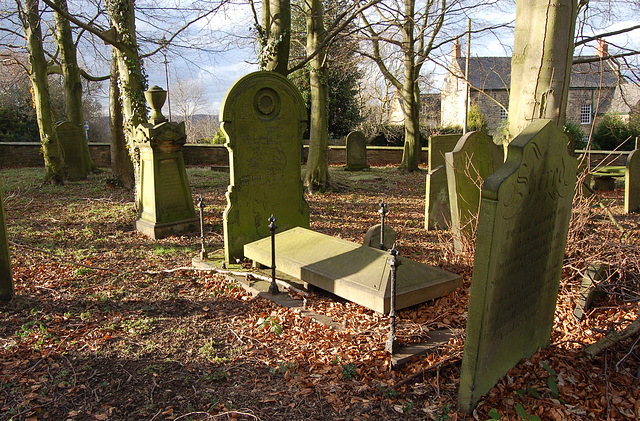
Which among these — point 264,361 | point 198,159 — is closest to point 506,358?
point 264,361

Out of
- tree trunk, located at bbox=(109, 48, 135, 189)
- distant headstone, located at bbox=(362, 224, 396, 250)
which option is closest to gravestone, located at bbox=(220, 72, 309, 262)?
distant headstone, located at bbox=(362, 224, 396, 250)

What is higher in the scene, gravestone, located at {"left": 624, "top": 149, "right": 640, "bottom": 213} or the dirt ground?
gravestone, located at {"left": 624, "top": 149, "right": 640, "bottom": 213}

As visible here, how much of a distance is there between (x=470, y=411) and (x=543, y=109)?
3.33 metres

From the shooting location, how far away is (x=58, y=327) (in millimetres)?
4773

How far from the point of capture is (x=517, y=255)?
10.4 ft

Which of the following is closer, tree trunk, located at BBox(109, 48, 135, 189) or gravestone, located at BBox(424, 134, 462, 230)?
gravestone, located at BBox(424, 134, 462, 230)

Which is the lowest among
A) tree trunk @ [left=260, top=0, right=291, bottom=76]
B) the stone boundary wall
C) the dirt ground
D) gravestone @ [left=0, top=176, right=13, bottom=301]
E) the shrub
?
the dirt ground

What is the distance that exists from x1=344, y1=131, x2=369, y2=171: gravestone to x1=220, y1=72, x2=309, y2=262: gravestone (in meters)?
12.2

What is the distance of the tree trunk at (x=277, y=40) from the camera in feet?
31.7

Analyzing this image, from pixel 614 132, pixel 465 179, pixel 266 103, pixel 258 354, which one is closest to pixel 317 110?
pixel 266 103

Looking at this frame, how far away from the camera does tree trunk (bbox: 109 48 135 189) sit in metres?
13.2

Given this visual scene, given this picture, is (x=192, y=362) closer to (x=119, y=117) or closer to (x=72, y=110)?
(x=119, y=117)

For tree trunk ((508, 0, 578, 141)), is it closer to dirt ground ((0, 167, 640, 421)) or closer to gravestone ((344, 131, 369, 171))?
dirt ground ((0, 167, 640, 421))

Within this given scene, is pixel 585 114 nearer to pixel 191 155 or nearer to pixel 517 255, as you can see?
pixel 191 155
